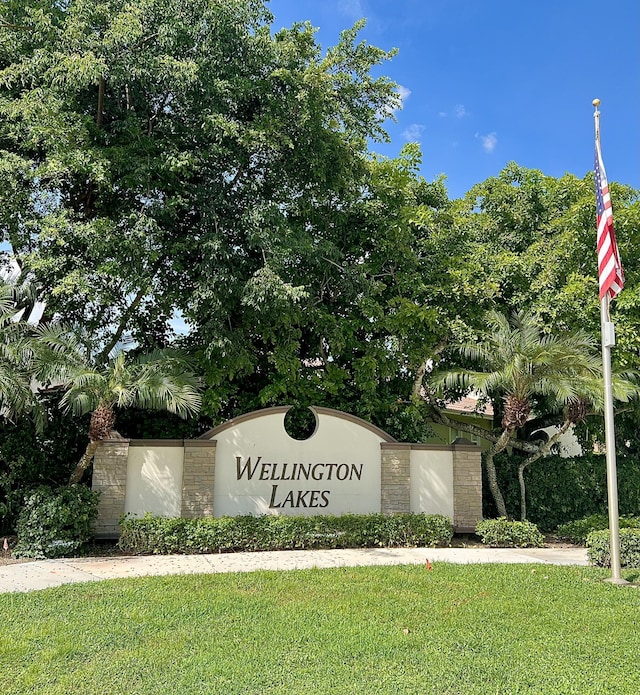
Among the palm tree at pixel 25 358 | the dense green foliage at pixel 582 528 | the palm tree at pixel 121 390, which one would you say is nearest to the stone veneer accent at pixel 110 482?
the palm tree at pixel 121 390

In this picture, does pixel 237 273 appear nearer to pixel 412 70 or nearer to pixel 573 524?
pixel 412 70

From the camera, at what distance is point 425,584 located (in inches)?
326

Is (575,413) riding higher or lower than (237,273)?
lower

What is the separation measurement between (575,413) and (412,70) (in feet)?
29.1

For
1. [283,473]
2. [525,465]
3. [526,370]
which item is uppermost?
[526,370]

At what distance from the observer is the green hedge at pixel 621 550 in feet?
33.0

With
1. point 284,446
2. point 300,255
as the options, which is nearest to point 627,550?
point 284,446

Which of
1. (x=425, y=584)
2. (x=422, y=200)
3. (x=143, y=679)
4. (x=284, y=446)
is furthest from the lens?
(x=422, y=200)

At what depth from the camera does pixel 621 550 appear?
10258mm

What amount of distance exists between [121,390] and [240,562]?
3.47 meters

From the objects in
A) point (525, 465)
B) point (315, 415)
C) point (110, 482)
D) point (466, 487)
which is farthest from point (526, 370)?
point (110, 482)

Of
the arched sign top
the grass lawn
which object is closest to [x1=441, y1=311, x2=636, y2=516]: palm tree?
the arched sign top

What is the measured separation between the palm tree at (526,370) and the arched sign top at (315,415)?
2.14 meters

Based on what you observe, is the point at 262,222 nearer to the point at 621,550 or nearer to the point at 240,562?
the point at 240,562
